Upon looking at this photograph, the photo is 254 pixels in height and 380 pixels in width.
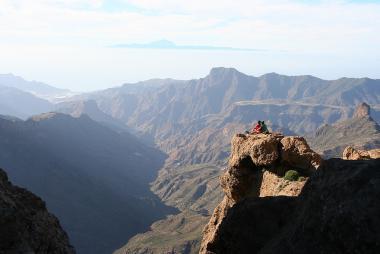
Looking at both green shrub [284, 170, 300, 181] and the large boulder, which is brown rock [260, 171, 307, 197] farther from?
the large boulder

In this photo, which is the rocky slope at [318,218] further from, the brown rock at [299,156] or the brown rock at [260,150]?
the brown rock at [260,150]

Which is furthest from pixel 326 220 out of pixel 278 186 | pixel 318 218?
A: pixel 278 186

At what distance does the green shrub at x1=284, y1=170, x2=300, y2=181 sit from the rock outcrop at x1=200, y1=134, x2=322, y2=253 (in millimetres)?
476

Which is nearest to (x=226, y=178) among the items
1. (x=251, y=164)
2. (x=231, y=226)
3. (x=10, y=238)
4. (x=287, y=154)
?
(x=251, y=164)

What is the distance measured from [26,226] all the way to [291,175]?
26.1 m

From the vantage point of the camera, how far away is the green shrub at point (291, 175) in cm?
4072

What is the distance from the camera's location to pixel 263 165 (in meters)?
46.1

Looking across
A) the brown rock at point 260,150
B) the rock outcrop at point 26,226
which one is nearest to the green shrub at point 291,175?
the brown rock at point 260,150

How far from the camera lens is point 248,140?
49.2 m

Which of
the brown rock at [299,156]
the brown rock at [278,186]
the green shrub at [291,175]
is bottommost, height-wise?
the brown rock at [278,186]

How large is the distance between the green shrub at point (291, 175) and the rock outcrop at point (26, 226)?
22.8m

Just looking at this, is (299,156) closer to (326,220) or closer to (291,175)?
(291,175)

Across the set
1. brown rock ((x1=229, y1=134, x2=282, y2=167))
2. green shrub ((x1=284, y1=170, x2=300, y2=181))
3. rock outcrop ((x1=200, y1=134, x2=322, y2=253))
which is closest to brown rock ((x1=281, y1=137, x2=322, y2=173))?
rock outcrop ((x1=200, y1=134, x2=322, y2=253))

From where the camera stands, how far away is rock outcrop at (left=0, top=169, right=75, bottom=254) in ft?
64.4
